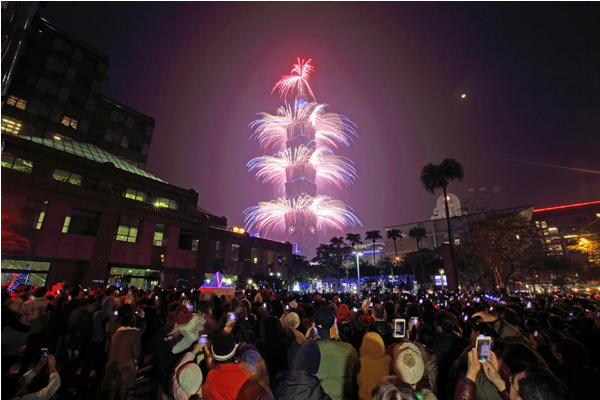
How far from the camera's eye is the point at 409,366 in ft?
8.29

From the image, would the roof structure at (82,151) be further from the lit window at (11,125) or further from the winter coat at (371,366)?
the winter coat at (371,366)

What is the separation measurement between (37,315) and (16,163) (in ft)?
103

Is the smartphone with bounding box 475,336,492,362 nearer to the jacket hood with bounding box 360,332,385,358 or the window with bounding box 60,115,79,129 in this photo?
the jacket hood with bounding box 360,332,385,358

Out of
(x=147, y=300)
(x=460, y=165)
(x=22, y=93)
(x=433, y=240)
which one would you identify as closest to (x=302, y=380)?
(x=147, y=300)

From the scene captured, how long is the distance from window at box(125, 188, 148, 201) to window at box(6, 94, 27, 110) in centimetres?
1890

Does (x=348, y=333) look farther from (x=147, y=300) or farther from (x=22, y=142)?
(x=22, y=142)

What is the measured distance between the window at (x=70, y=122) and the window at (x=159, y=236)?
2208 centimetres

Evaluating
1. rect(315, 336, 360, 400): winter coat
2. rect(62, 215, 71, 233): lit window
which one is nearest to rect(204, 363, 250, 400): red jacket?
rect(315, 336, 360, 400): winter coat

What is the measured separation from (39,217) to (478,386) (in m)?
38.7

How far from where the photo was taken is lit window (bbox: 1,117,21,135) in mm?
33531

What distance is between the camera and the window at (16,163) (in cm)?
2678

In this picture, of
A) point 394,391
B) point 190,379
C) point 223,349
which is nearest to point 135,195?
point 190,379

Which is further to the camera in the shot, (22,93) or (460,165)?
(22,93)

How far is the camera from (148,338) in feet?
27.4
